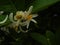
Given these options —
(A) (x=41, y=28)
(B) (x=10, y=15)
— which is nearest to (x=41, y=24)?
(A) (x=41, y=28)

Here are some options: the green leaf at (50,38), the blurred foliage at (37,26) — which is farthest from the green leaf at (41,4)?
the green leaf at (50,38)

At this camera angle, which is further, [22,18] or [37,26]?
[37,26]

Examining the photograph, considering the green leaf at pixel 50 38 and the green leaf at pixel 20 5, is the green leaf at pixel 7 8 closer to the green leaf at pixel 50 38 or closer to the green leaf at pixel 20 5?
the green leaf at pixel 20 5

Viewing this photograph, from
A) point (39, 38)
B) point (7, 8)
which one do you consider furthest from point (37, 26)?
point (7, 8)

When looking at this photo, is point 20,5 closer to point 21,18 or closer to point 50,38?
point 21,18

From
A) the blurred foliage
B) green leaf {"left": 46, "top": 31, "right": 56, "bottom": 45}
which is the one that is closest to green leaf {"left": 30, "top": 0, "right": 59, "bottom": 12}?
the blurred foliage

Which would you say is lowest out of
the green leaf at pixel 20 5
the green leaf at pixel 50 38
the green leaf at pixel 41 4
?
the green leaf at pixel 50 38

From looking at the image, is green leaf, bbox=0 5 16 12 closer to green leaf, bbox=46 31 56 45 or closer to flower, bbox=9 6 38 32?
flower, bbox=9 6 38 32

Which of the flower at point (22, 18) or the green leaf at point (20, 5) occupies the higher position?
the green leaf at point (20, 5)
